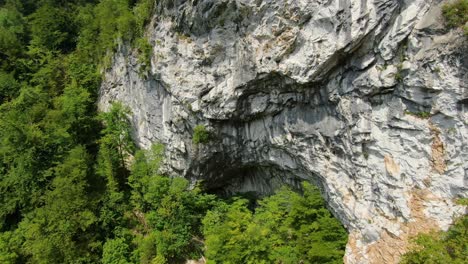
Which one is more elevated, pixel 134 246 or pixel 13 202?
A: pixel 13 202

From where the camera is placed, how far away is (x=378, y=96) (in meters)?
9.52

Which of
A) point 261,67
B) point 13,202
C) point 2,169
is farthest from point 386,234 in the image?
point 2,169

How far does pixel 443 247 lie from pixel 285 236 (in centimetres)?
582

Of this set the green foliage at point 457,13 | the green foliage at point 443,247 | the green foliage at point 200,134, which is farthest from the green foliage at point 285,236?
the green foliage at point 457,13

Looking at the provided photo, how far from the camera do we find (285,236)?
12109 mm

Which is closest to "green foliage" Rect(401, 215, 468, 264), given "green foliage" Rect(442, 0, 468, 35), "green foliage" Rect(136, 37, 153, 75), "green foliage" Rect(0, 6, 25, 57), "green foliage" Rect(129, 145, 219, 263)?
"green foliage" Rect(442, 0, 468, 35)

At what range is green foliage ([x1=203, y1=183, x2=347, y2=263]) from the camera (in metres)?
10.9

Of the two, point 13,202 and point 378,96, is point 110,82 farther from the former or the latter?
point 378,96

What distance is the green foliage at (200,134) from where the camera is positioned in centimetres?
1391

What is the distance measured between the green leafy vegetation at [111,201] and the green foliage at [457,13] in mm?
7229

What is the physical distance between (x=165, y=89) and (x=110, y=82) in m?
6.54

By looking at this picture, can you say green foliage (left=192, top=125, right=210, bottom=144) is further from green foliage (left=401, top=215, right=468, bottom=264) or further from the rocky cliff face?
green foliage (left=401, top=215, right=468, bottom=264)

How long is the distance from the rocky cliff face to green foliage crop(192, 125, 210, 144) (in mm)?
324

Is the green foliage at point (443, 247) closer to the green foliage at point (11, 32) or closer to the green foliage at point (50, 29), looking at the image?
the green foliage at point (50, 29)
